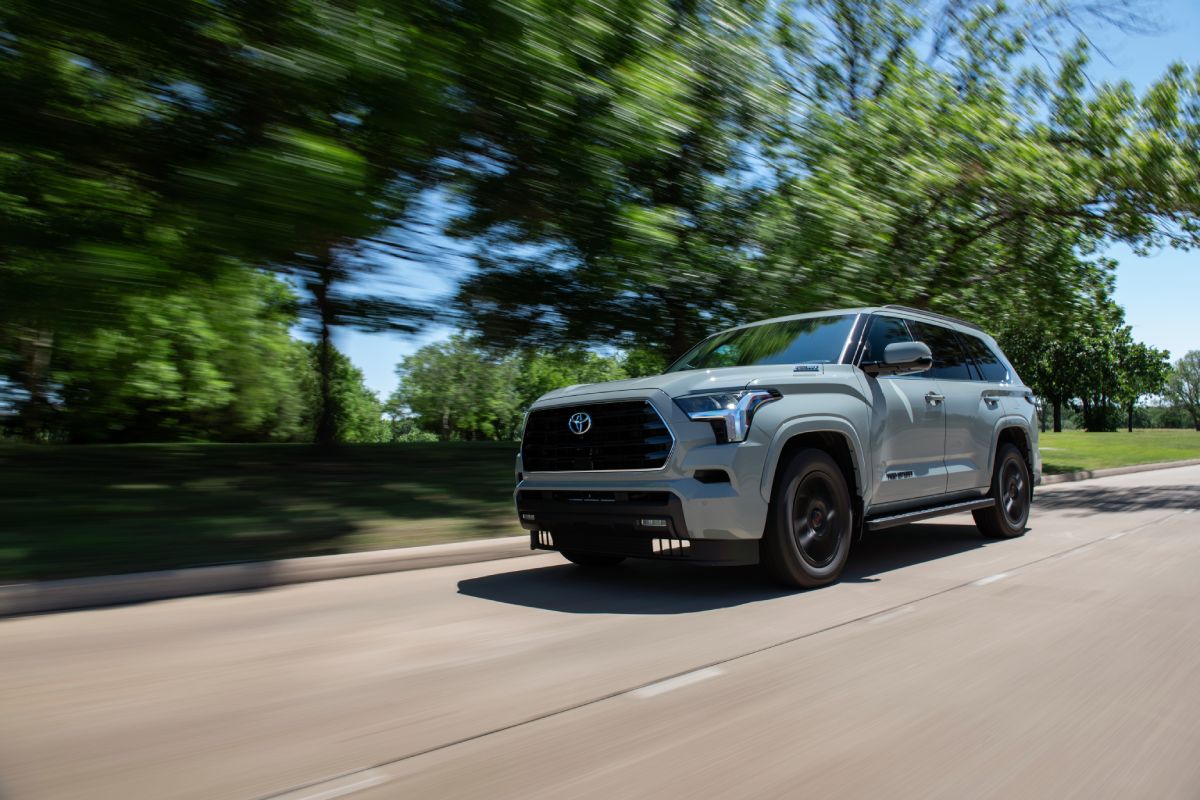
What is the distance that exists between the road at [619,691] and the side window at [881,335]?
1.66 meters

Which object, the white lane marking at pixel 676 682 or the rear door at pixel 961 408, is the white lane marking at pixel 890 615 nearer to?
the white lane marking at pixel 676 682

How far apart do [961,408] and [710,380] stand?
10.2 feet

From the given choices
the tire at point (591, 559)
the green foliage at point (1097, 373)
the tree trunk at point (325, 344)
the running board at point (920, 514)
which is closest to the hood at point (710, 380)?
the running board at point (920, 514)

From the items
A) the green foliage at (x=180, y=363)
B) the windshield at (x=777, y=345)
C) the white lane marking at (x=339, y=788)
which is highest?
the green foliage at (x=180, y=363)

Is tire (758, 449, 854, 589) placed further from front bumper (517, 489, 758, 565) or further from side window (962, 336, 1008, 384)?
side window (962, 336, 1008, 384)

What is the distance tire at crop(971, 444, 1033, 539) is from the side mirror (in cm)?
233

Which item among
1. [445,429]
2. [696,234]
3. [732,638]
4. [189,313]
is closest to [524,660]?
[732,638]

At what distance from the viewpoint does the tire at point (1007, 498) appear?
27.3 feet

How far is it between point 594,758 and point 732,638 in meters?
1.72

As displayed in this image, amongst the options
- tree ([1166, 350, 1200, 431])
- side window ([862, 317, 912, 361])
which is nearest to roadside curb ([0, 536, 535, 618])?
side window ([862, 317, 912, 361])

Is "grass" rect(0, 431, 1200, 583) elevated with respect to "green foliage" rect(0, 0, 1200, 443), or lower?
lower

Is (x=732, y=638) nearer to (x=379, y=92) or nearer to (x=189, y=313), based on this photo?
(x=379, y=92)

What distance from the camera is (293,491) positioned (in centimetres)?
942

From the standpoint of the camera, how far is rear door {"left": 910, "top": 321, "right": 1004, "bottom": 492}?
744cm
